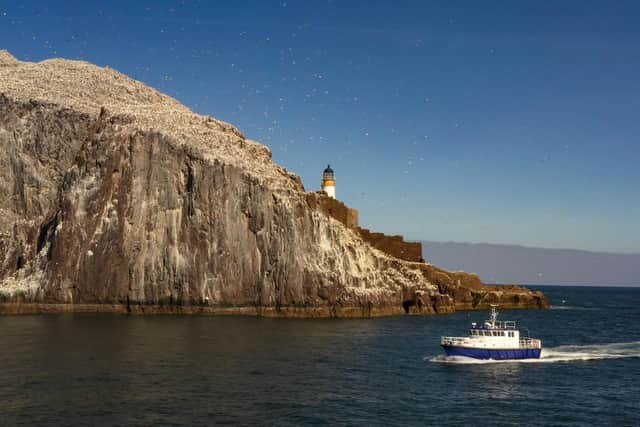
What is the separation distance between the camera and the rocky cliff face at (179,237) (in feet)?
339

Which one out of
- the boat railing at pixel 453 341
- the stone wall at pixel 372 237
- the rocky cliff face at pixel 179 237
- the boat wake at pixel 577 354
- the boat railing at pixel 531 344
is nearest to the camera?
the boat railing at pixel 453 341

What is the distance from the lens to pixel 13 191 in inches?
4742

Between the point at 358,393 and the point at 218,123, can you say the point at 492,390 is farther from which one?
the point at 218,123

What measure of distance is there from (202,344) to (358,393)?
81.6ft

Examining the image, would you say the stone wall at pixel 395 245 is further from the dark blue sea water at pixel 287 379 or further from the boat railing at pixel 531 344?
the boat railing at pixel 531 344

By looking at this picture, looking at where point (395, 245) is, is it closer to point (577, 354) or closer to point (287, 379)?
point (577, 354)

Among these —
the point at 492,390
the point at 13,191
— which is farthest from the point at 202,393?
the point at 13,191

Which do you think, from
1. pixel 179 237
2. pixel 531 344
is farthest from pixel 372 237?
pixel 531 344

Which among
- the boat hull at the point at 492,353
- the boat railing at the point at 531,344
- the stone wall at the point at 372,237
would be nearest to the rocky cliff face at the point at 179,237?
the stone wall at the point at 372,237

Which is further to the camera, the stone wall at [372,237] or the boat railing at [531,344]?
the stone wall at [372,237]

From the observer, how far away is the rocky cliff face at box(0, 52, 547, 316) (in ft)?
339

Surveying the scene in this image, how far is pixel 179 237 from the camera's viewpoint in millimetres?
105188

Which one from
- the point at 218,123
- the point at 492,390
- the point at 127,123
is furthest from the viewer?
the point at 218,123

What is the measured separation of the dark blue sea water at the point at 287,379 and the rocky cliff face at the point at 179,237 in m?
18.2
